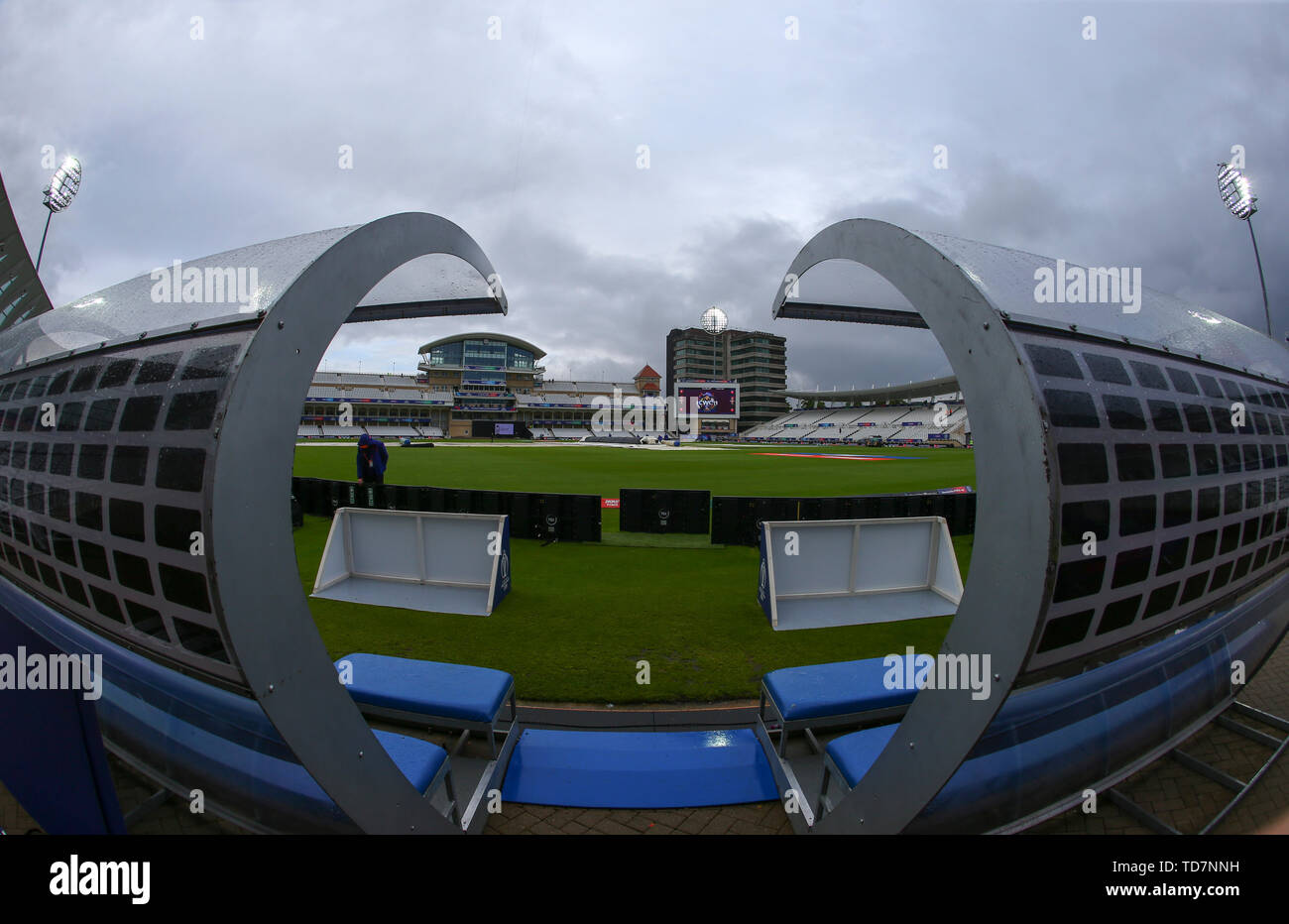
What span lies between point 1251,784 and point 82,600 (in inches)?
205

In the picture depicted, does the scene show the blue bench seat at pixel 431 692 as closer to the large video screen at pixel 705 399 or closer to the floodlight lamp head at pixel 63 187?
the floodlight lamp head at pixel 63 187

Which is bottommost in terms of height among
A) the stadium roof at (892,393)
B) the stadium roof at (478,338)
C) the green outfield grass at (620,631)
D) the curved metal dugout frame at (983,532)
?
the green outfield grass at (620,631)

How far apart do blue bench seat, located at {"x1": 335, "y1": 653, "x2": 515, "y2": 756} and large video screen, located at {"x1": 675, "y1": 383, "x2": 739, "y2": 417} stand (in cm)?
8221

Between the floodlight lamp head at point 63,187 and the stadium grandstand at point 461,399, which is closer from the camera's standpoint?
the floodlight lamp head at point 63,187

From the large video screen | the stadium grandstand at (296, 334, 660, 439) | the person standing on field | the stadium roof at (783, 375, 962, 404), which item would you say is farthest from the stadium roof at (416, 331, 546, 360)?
the person standing on field

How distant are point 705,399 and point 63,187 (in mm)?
76340

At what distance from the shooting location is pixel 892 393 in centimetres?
6806

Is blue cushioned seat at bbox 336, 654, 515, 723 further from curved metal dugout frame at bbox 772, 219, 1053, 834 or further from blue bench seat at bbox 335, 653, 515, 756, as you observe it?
curved metal dugout frame at bbox 772, 219, 1053, 834

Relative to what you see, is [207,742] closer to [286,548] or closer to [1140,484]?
[286,548]

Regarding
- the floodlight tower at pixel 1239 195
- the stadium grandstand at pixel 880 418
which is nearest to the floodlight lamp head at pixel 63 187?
the floodlight tower at pixel 1239 195

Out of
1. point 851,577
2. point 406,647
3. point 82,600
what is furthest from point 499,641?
point 851,577

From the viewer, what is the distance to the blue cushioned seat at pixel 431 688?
283 centimetres

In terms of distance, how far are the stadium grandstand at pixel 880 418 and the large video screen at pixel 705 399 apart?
813 cm

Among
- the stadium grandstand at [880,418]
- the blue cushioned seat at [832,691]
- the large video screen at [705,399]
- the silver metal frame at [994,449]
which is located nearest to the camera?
the silver metal frame at [994,449]
